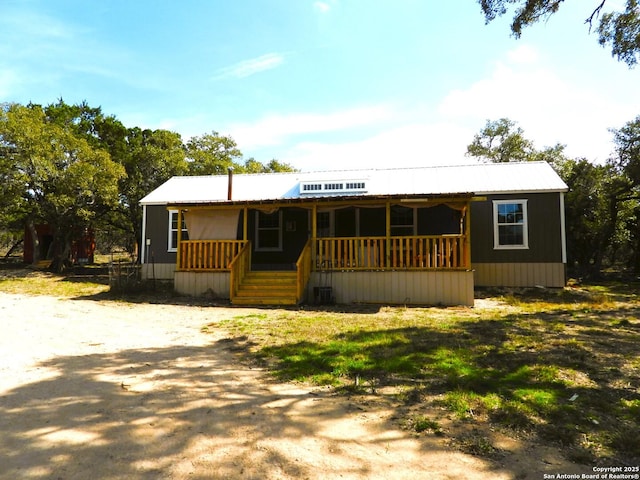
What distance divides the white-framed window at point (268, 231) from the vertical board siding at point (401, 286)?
369 cm

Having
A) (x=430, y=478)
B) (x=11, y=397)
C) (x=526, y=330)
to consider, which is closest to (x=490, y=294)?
(x=526, y=330)

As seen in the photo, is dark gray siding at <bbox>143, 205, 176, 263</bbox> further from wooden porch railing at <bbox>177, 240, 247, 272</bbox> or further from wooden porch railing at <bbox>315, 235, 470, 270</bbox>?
wooden porch railing at <bbox>315, 235, 470, 270</bbox>

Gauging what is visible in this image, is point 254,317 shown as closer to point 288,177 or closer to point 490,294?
point 490,294

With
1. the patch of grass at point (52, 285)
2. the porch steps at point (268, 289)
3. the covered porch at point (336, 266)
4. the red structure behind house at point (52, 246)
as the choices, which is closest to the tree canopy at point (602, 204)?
the covered porch at point (336, 266)

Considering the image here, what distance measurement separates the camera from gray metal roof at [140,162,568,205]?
13.9m

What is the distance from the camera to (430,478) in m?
2.42

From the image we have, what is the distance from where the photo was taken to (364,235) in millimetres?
13898

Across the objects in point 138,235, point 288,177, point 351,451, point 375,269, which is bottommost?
point 351,451

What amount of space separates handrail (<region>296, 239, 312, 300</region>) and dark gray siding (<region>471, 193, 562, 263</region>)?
20.3 ft

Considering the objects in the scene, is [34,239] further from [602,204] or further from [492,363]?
[602,204]

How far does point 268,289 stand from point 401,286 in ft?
11.6

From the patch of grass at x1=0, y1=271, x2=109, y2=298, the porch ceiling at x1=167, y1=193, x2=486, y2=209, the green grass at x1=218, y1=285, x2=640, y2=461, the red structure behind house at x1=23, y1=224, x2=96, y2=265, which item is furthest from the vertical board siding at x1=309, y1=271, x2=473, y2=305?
the red structure behind house at x1=23, y1=224, x2=96, y2=265

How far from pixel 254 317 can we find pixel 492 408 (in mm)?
5800

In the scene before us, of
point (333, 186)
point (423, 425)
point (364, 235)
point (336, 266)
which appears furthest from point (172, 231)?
point (423, 425)
